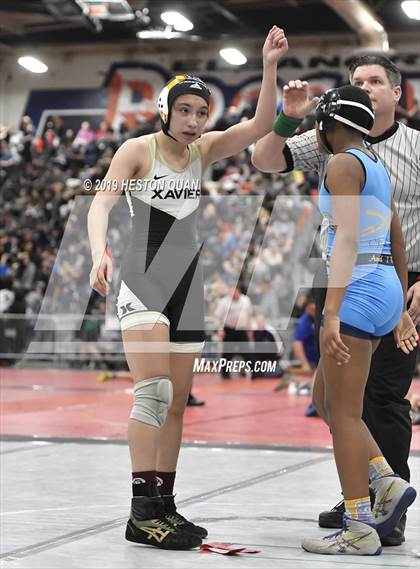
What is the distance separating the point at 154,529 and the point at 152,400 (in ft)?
1.60

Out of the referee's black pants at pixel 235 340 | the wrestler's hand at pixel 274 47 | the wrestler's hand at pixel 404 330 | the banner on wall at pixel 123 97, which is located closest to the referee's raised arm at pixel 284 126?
the wrestler's hand at pixel 274 47

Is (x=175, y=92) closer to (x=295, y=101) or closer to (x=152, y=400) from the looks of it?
(x=295, y=101)

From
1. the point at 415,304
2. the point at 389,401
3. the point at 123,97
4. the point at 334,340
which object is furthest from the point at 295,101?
the point at 123,97

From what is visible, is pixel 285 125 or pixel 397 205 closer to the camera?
pixel 285 125

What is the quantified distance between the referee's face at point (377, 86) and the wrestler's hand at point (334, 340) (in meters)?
1.12

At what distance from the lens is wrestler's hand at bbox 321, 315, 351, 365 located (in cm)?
364

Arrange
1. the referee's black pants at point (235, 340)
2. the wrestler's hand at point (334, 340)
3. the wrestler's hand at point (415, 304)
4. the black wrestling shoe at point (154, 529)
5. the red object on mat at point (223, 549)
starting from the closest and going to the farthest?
the wrestler's hand at point (334, 340)
the red object on mat at point (223, 549)
the black wrestling shoe at point (154, 529)
the wrestler's hand at point (415, 304)
the referee's black pants at point (235, 340)

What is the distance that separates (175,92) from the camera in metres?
4.20

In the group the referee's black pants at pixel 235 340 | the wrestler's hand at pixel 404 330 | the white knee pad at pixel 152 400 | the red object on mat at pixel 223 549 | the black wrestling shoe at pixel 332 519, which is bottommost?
the red object on mat at pixel 223 549

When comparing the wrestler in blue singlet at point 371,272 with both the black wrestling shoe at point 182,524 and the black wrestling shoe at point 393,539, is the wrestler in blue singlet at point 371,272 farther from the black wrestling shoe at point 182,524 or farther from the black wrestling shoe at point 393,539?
the black wrestling shoe at point 182,524

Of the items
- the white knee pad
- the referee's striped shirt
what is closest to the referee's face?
the referee's striped shirt

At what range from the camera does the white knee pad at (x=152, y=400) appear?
13.0 feet

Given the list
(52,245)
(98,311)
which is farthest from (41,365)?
(52,245)

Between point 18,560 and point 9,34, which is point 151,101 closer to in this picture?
point 9,34
